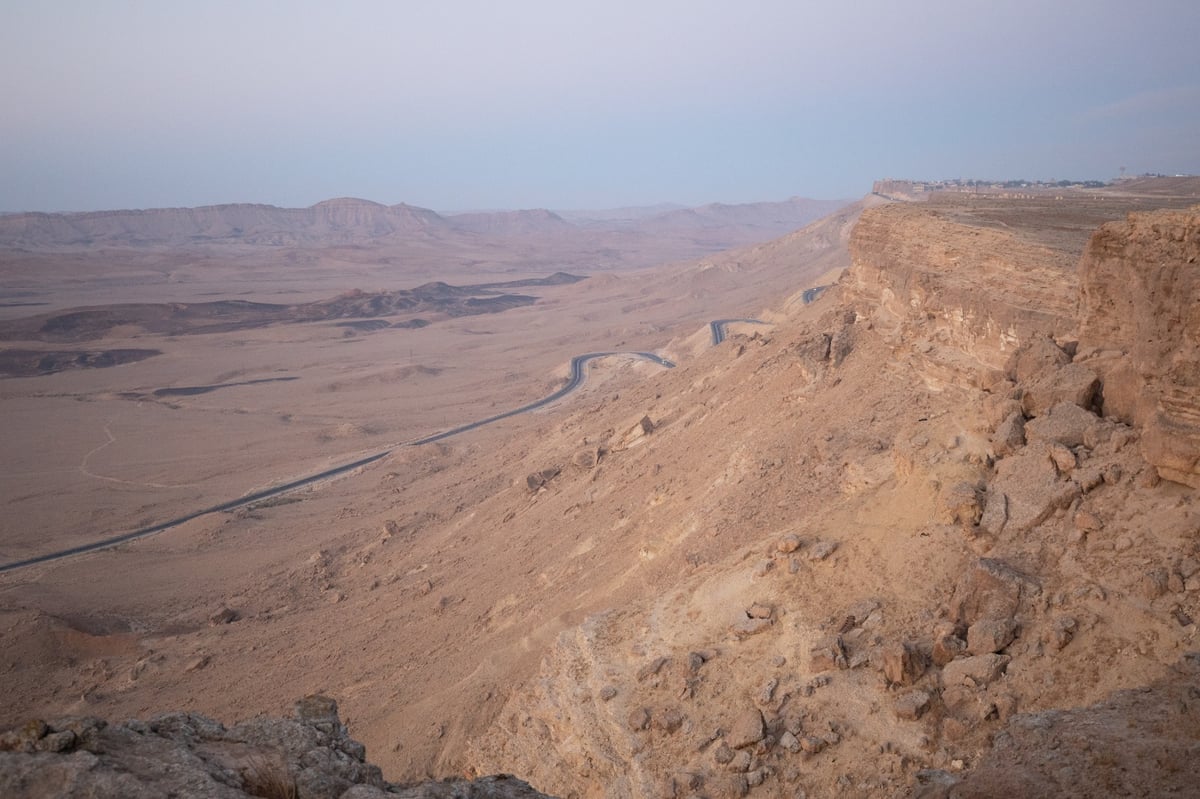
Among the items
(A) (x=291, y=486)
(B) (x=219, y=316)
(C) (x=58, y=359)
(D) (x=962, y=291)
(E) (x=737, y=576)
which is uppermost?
(D) (x=962, y=291)

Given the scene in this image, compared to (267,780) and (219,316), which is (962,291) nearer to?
(267,780)

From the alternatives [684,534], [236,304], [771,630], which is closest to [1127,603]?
[771,630]

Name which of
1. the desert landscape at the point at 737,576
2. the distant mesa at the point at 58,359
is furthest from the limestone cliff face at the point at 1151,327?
the distant mesa at the point at 58,359

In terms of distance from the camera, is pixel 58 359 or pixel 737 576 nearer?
pixel 737 576

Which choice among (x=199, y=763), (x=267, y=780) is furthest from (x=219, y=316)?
(x=267, y=780)

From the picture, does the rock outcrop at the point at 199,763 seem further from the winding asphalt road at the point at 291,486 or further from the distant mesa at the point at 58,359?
the distant mesa at the point at 58,359

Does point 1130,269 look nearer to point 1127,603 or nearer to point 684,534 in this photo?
point 1127,603
